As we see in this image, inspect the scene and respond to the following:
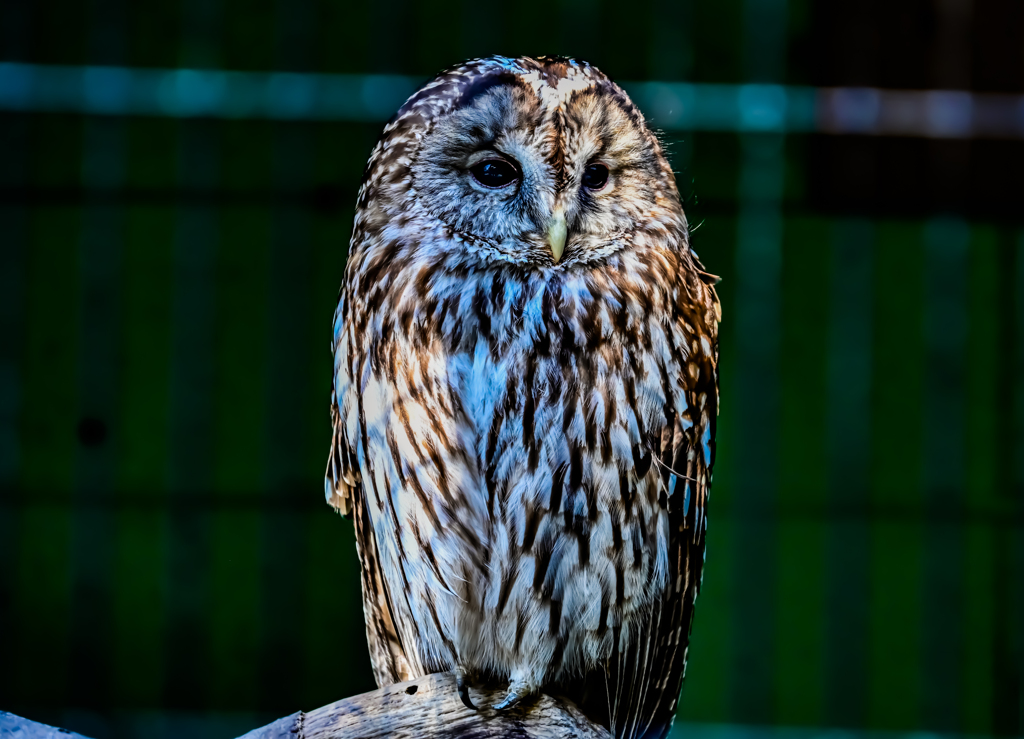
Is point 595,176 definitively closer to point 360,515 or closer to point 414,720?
point 360,515

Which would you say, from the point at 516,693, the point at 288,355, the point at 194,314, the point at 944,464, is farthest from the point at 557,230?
the point at 944,464

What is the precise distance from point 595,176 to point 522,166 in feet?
0.33

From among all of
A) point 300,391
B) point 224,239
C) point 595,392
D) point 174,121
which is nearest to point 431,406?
point 595,392

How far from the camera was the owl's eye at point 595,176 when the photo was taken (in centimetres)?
117

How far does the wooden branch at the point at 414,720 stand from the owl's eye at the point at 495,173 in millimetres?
640

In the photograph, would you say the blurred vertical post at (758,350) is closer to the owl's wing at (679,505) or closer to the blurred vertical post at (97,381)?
the owl's wing at (679,505)

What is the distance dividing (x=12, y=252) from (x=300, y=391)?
2.31ft

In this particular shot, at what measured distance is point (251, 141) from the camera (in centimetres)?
210

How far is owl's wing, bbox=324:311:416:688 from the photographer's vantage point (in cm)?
128

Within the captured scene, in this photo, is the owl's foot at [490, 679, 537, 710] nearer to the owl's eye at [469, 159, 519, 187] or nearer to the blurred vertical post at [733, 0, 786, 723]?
the owl's eye at [469, 159, 519, 187]

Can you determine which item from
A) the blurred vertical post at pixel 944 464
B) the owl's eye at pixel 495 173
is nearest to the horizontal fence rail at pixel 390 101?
the blurred vertical post at pixel 944 464

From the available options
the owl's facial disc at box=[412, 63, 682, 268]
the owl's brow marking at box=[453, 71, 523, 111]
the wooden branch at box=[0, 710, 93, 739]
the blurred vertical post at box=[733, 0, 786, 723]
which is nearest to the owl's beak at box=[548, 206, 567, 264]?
the owl's facial disc at box=[412, 63, 682, 268]

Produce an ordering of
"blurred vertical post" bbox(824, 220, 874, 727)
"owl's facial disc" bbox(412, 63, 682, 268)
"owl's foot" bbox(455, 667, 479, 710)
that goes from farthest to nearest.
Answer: "blurred vertical post" bbox(824, 220, 874, 727) → "owl's foot" bbox(455, 667, 479, 710) → "owl's facial disc" bbox(412, 63, 682, 268)

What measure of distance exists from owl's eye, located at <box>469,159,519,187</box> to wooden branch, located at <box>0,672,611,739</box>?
640mm
